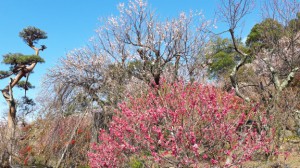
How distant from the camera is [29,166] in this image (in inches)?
497

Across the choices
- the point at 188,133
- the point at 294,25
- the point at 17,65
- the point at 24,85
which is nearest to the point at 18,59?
the point at 17,65

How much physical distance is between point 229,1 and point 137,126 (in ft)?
27.7

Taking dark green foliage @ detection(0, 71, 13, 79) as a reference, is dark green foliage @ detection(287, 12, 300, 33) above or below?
above

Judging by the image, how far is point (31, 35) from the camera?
17.0 metres

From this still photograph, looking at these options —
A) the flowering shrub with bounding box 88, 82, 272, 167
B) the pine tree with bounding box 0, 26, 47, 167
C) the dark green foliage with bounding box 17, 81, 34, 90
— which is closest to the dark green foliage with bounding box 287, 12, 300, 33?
the flowering shrub with bounding box 88, 82, 272, 167

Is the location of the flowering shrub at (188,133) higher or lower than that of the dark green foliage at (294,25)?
lower

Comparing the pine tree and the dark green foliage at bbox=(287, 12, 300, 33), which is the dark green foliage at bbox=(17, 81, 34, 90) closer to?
the pine tree

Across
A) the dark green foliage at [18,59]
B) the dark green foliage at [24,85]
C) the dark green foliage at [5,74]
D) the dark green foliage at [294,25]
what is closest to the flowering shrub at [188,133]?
the dark green foliage at [294,25]

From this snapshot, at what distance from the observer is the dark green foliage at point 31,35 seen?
16750mm

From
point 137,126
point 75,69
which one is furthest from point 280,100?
point 75,69

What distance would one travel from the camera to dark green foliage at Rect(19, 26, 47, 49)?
1675cm

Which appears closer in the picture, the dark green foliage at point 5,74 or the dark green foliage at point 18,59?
the dark green foliage at point 18,59

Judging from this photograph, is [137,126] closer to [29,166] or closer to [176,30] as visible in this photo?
[29,166]

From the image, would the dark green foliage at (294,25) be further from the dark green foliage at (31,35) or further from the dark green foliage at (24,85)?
the dark green foliage at (24,85)
